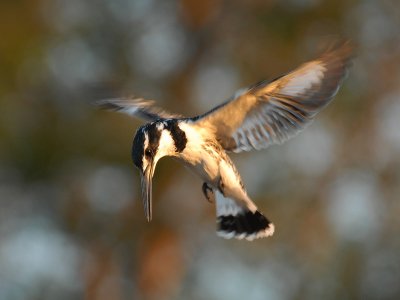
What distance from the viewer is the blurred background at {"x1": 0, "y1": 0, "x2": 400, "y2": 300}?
10914mm

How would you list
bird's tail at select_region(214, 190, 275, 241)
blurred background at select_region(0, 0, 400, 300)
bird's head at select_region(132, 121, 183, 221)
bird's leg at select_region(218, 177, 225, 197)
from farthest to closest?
1. blurred background at select_region(0, 0, 400, 300)
2. bird's tail at select_region(214, 190, 275, 241)
3. bird's leg at select_region(218, 177, 225, 197)
4. bird's head at select_region(132, 121, 183, 221)

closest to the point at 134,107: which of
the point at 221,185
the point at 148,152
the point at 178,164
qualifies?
the point at 221,185

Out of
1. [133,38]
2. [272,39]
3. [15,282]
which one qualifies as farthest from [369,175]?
[15,282]

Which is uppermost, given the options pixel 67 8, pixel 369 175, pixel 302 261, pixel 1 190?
pixel 67 8

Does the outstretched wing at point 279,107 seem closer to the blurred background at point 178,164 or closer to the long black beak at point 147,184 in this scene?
the long black beak at point 147,184

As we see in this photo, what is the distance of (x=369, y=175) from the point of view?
35.7ft

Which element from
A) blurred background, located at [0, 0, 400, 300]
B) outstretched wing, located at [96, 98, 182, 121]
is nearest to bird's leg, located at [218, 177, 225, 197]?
outstretched wing, located at [96, 98, 182, 121]

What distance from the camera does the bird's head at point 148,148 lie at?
3.77 metres

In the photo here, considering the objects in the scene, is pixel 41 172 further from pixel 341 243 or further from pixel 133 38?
pixel 341 243

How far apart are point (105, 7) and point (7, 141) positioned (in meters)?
1.90

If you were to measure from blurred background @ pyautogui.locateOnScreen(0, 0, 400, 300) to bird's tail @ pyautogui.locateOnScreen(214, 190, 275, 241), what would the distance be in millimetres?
6267

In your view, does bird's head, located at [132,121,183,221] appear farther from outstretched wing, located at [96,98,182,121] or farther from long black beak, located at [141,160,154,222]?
outstretched wing, located at [96,98,182,121]

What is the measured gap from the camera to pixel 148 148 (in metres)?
3.79

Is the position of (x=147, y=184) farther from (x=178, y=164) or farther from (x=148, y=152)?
(x=178, y=164)
